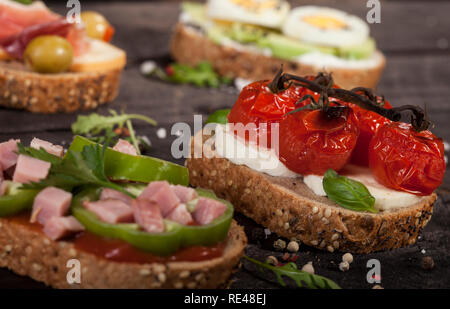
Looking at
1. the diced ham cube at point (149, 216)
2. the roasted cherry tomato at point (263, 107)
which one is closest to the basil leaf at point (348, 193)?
the roasted cherry tomato at point (263, 107)

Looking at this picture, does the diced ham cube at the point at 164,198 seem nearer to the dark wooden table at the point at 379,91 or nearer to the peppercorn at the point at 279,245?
the dark wooden table at the point at 379,91

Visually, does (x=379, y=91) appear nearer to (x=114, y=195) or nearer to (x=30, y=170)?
(x=114, y=195)

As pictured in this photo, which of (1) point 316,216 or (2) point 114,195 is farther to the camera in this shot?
(1) point 316,216

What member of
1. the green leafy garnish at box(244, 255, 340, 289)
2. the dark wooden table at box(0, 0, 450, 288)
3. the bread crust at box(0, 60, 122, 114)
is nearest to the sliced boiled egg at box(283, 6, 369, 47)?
the dark wooden table at box(0, 0, 450, 288)

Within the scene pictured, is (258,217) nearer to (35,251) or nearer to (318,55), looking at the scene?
(35,251)

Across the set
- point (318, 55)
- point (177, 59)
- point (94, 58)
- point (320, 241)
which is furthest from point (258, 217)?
point (177, 59)

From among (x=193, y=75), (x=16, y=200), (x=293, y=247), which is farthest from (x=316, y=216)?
(x=193, y=75)
